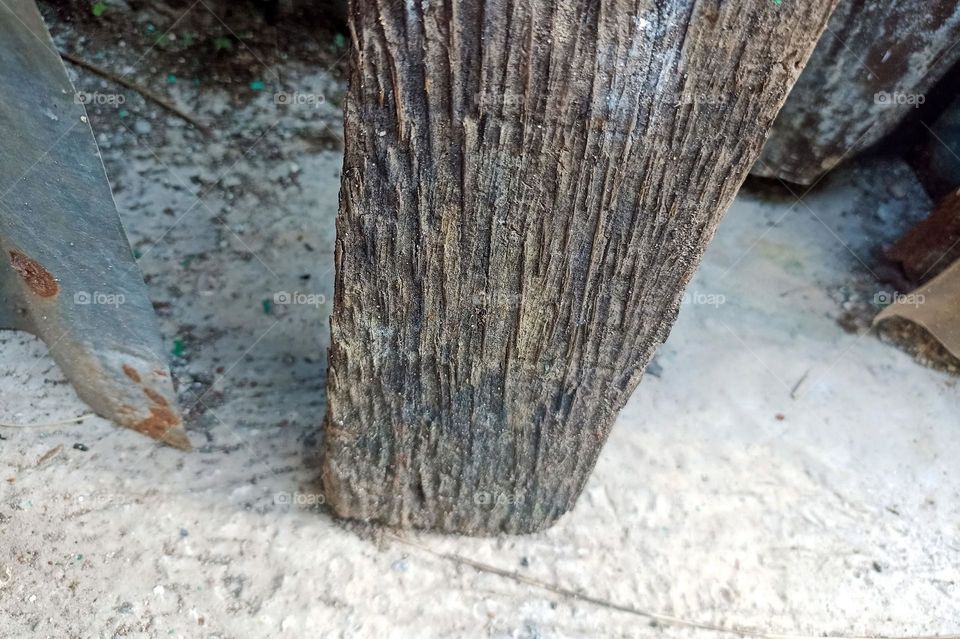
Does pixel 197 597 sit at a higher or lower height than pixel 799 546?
higher

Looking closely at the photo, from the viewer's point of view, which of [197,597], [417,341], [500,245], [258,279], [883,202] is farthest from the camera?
[883,202]

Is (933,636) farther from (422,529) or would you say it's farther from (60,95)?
(60,95)

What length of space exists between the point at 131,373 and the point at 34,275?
0.32 m

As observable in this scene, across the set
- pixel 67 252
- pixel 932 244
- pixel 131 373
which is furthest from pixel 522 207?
pixel 932 244

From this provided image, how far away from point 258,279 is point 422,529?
3.52 feet

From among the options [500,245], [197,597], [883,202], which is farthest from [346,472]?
[883,202]

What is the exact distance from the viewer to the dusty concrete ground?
73.0 inches

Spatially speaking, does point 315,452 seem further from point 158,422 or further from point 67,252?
point 67,252

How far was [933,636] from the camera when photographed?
2.02 meters

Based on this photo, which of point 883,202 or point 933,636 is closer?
point 933,636

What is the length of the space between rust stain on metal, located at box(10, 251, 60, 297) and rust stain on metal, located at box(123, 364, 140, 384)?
0.79 ft

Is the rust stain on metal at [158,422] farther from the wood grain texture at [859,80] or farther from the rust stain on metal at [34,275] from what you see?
the wood grain texture at [859,80]

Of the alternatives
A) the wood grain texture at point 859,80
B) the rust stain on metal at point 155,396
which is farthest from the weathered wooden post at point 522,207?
the wood grain texture at point 859,80

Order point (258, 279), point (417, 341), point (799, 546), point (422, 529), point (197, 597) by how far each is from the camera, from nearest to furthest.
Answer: point (417, 341), point (197, 597), point (422, 529), point (799, 546), point (258, 279)
